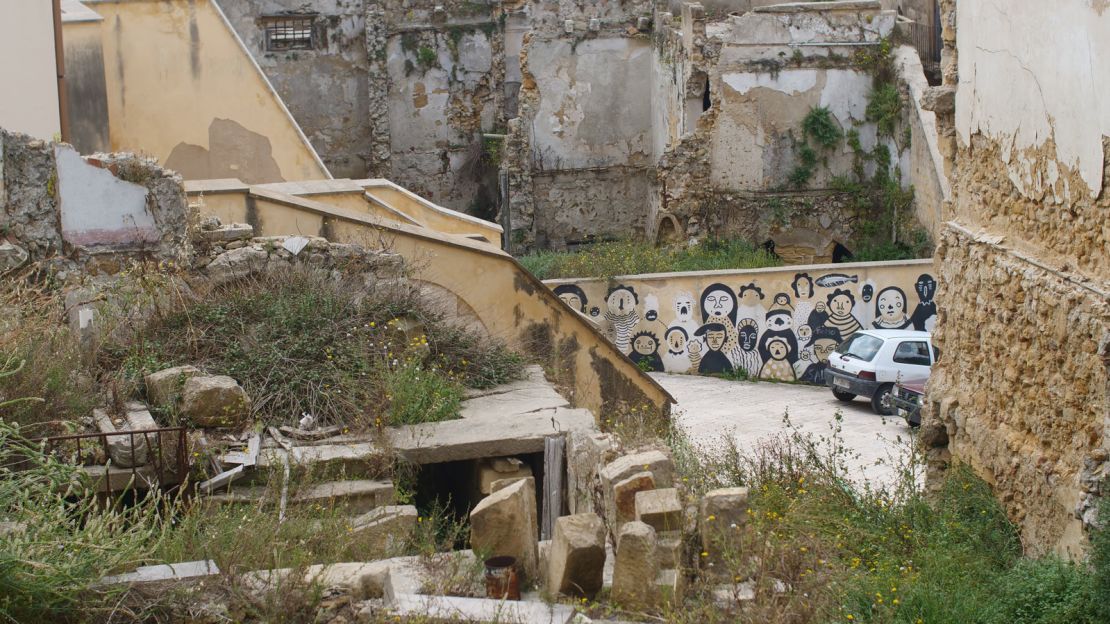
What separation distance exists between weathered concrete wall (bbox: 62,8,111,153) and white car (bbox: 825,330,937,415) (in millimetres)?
10262

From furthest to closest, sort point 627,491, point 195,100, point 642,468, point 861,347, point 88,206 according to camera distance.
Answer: point 861,347
point 195,100
point 88,206
point 642,468
point 627,491

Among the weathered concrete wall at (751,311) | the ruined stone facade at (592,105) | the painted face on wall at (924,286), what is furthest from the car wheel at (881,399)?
the ruined stone facade at (592,105)

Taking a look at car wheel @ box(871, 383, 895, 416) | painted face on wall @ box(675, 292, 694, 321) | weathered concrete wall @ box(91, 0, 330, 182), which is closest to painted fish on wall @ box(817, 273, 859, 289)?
painted face on wall @ box(675, 292, 694, 321)

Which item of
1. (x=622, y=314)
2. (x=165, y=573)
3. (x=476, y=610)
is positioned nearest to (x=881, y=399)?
(x=622, y=314)

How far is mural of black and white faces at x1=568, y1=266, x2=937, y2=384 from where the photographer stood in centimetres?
1838

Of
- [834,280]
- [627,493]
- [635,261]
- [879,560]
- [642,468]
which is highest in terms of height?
[635,261]

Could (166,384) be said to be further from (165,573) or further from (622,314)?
(622,314)

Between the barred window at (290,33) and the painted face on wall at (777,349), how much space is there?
13791 millimetres

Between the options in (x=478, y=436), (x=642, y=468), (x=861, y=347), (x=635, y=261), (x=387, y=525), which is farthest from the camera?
(x=635, y=261)

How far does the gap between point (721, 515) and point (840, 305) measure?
1269 centimetres

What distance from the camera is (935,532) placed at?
6.77 m

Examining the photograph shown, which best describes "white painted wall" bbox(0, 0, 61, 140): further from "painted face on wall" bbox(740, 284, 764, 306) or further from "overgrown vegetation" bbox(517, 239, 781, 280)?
"painted face on wall" bbox(740, 284, 764, 306)

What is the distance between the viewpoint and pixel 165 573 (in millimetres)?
5652

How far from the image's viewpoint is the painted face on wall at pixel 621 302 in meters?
18.5
